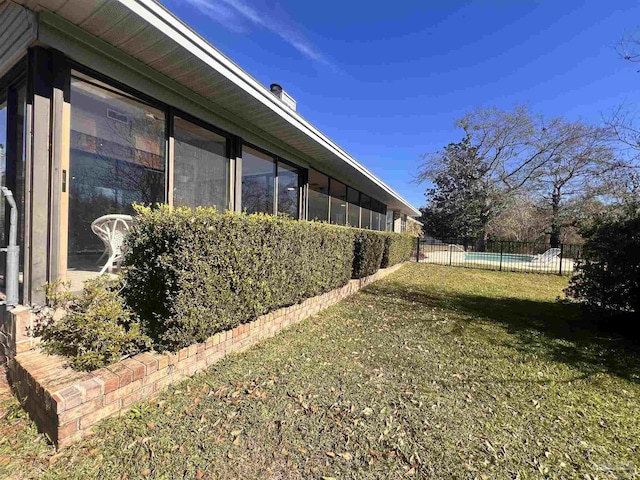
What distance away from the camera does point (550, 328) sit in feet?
15.6

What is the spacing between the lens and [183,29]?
10.1 feet

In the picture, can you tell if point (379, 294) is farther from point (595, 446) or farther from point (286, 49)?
point (286, 49)

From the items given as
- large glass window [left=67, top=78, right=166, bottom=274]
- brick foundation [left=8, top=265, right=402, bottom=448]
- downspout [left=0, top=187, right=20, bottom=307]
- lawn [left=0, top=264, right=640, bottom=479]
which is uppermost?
large glass window [left=67, top=78, right=166, bottom=274]

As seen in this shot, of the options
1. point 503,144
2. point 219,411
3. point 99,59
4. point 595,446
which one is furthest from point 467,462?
point 503,144

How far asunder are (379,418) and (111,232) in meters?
→ 3.52

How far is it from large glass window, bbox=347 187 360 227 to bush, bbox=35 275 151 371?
8.95 meters

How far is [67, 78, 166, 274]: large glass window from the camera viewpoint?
3211 millimetres

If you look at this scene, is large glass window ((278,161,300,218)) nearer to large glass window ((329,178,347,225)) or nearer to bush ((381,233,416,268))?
large glass window ((329,178,347,225))

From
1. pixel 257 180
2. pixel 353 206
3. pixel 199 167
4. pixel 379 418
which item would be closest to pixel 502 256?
pixel 353 206

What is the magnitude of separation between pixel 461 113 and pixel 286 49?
2391 centimetres

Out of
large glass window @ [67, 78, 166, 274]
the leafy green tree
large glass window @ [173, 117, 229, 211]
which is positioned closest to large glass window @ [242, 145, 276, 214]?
large glass window @ [173, 117, 229, 211]

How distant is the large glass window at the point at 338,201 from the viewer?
9.43m

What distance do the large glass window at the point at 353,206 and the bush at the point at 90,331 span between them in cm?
895

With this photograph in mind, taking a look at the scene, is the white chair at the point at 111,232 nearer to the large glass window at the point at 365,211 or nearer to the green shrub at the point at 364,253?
the green shrub at the point at 364,253
